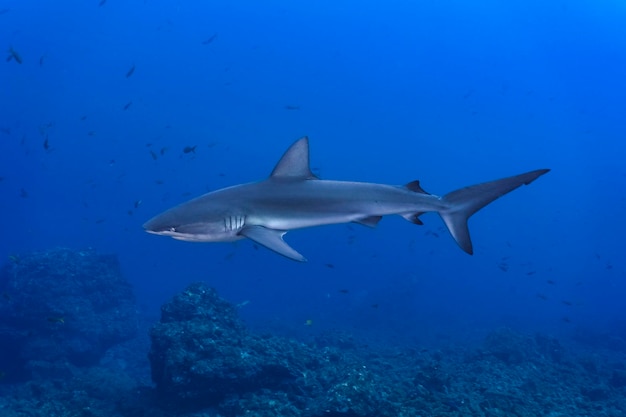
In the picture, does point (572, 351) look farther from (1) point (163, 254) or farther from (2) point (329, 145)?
(2) point (329, 145)

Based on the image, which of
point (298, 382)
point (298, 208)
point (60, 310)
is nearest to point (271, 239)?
point (298, 208)

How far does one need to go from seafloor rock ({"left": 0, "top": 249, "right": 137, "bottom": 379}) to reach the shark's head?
14846mm

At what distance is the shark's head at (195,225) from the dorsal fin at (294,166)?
0.80 metres

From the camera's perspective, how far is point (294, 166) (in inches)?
213

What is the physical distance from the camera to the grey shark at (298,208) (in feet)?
15.8

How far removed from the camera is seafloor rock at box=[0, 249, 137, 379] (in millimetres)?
18891

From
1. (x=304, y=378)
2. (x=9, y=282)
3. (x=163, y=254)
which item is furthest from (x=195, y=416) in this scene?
(x=163, y=254)

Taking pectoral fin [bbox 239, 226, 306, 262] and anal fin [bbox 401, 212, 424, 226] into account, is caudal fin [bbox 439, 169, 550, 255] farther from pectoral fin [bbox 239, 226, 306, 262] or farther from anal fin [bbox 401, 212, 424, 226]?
pectoral fin [bbox 239, 226, 306, 262]

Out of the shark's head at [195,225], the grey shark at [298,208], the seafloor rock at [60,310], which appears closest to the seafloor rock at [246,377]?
the grey shark at [298,208]

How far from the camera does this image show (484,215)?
189500mm

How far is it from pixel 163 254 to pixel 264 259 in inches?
1936

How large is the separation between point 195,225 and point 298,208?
1156 mm

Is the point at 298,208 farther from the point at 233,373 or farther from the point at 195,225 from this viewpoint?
the point at 233,373

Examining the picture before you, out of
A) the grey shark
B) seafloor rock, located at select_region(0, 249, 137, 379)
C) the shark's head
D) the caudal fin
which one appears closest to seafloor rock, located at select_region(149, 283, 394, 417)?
the caudal fin
